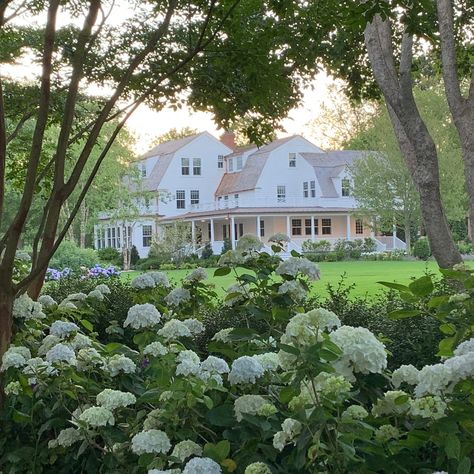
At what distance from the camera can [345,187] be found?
39.1m

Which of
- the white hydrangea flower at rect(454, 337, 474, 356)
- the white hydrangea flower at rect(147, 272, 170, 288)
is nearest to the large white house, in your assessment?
the white hydrangea flower at rect(147, 272, 170, 288)

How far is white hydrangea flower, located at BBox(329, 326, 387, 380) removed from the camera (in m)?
1.55

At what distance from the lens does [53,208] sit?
3395 mm

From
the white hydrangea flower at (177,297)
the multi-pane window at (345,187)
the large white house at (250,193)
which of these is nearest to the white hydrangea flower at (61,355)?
the white hydrangea flower at (177,297)

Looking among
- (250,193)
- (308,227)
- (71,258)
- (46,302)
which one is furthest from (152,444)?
(308,227)

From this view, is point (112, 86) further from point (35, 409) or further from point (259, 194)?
point (259, 194)

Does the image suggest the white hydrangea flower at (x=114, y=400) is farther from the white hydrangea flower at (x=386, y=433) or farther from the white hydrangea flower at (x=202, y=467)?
the white hydrangea flower at (x=386, y=433)

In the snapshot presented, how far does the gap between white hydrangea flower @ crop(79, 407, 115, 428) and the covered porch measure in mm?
35202

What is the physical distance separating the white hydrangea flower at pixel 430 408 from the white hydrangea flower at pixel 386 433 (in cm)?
14

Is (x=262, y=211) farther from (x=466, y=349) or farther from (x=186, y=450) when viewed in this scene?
(x=466, y=349)

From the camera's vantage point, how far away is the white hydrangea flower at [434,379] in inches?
56.4

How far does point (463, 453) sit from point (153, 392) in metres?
0.94

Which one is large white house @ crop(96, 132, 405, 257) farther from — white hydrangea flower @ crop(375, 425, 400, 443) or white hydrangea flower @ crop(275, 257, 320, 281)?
white hydrangea flower @ crop(375, 425, 400, 443)

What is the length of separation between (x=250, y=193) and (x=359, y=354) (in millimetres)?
37964
